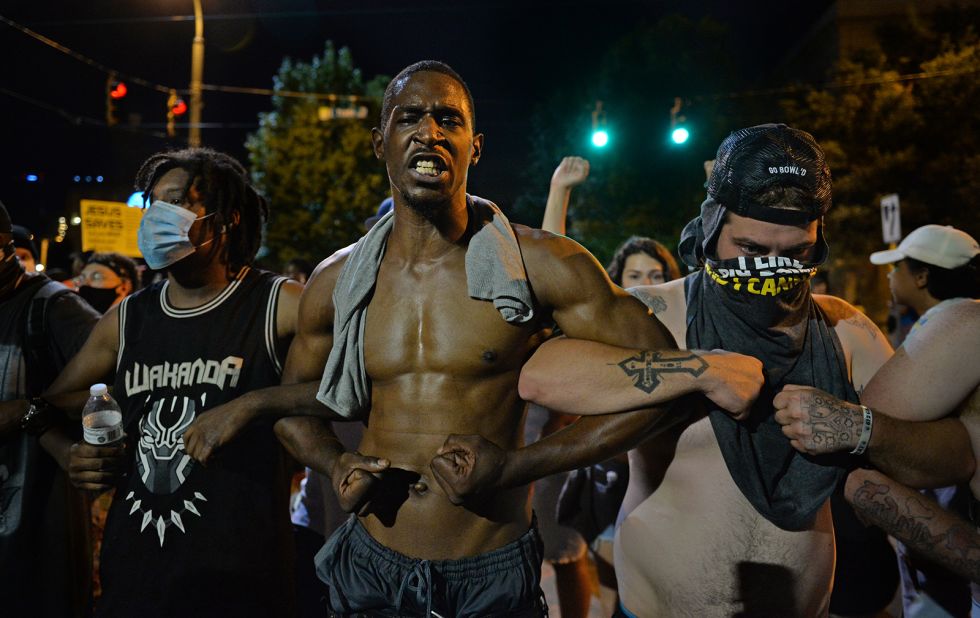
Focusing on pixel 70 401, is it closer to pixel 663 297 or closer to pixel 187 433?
pixel 187 433

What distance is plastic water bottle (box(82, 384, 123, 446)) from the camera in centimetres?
281

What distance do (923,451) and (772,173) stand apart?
987 millimetres

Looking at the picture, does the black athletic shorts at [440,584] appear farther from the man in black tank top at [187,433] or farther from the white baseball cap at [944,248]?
the white baseball cap at [944,248]

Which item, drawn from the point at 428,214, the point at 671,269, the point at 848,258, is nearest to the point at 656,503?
the point at 428,214

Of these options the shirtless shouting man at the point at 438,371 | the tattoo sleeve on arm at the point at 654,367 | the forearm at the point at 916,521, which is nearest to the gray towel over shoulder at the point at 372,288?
the shirtless shouting man at the point at 438,371

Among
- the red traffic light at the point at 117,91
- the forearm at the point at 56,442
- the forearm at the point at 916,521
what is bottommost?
the forearm at the point at 56,442

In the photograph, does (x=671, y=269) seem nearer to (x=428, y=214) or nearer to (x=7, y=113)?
(x=428, y=214)

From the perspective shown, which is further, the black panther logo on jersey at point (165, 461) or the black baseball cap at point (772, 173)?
the black panther logo on jersey at point (165, 461)

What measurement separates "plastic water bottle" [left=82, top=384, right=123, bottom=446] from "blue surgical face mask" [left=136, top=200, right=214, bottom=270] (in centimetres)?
57

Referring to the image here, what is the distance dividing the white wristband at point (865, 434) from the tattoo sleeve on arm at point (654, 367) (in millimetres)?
537

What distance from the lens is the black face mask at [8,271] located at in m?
3.60

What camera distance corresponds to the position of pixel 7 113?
1463 inches

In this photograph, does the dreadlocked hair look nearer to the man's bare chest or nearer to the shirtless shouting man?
the shirtless shouting man

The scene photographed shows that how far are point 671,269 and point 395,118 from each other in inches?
148
